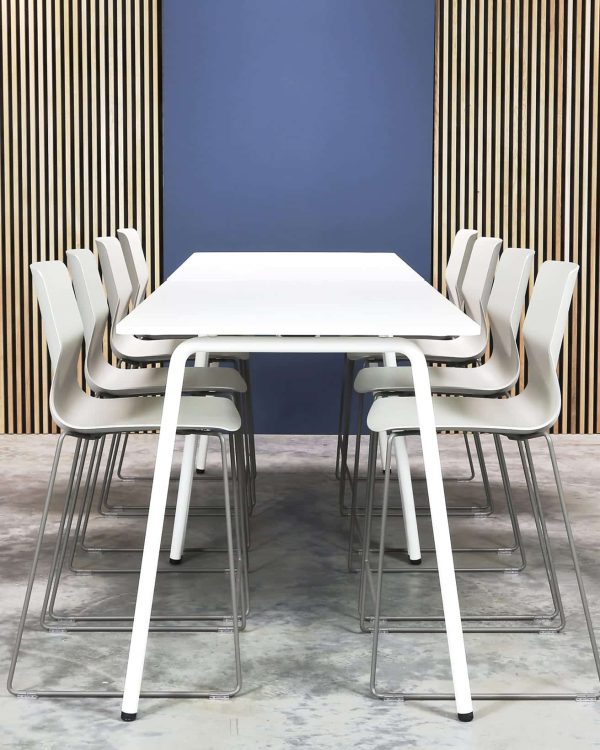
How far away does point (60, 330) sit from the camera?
3.33 meters

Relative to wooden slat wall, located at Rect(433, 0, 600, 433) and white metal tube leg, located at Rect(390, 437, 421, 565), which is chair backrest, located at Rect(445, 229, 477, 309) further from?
white metal tube leg, located at Rect(390, 437, 421, 565)

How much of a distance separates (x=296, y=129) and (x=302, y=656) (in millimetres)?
4106

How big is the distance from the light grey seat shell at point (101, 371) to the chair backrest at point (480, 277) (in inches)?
41.9

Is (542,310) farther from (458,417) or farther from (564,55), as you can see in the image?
(564,55)

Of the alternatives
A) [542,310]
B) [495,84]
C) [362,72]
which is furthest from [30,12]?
[542,310]

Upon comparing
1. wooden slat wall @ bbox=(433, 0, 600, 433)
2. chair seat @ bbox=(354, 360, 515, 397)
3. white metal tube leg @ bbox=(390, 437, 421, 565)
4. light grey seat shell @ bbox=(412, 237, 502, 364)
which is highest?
wooden slat wall @ bbox=(433, 0, 600, 433)

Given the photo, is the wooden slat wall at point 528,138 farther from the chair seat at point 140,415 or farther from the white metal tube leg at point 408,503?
the chair seat at point 140,415

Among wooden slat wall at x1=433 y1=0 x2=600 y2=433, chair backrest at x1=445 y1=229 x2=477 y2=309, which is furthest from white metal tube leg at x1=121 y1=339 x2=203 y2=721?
wooden slat wall at x1=433 y1=0 x2=600 y2=433

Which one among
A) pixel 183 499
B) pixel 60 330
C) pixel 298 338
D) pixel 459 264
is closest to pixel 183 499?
pixel 183 499

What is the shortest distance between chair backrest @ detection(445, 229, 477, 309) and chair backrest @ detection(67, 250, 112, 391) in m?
1.80

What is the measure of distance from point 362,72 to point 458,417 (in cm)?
379

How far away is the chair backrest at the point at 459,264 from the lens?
5289 mm

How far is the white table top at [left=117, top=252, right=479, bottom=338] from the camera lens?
2.71 meters

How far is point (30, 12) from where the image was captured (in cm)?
661
